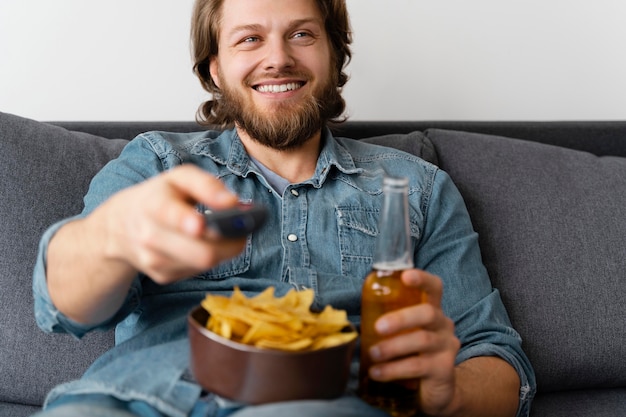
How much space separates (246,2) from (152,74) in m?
0.46

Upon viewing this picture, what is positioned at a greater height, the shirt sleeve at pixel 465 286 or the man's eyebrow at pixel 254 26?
the man's eyebrow at pixel 254 26

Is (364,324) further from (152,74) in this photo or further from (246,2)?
(152,74)

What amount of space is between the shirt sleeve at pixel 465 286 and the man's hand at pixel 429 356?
129 millimetres

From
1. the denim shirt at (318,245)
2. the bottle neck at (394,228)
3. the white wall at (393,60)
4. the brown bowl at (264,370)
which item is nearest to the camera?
the brown bowl at (264,370)

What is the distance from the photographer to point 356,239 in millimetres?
1444

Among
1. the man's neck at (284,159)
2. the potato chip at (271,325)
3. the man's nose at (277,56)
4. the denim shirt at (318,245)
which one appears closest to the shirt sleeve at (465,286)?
the denim shirt at (318,245)

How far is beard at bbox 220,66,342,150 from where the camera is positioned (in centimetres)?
156

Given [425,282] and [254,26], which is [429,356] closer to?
[425,282]

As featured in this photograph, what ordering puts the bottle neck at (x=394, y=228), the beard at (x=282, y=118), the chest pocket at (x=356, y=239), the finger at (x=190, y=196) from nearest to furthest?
the finger at (x=190, y=196) → the bottle neck at (x=394, y=228) → the chest pocket at (x=356, y=239) → the beard at (x=282, y=118)

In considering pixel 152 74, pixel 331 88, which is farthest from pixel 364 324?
pixel 152 74

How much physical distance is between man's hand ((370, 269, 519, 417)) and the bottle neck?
24 mm

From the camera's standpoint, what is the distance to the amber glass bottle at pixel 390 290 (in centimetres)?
98

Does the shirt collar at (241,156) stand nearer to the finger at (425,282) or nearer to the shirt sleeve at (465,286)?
the shirt sleeve at (465,286)

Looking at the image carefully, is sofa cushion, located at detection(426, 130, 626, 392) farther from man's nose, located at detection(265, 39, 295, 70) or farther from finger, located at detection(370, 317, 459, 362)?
finger, located at detection(370, 317, 459, 362)
